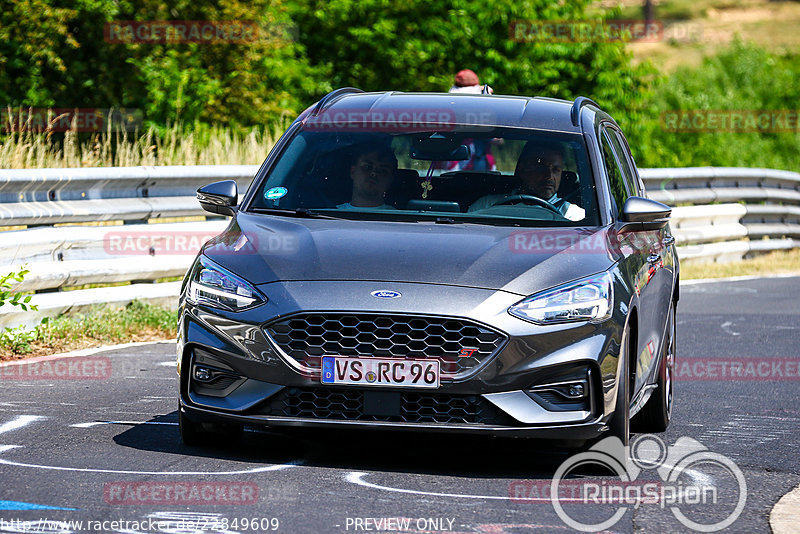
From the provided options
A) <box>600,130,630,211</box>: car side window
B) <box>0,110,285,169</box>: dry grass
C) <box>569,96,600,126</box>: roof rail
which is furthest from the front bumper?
<box>0,110,285,169</box>: dry grass

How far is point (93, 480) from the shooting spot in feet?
18.8

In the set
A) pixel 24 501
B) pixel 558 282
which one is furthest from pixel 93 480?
pixel 558 282

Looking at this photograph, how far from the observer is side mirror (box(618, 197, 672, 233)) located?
22.5ft

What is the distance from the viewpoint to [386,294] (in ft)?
19.7

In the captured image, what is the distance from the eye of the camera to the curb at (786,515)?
5.37 m

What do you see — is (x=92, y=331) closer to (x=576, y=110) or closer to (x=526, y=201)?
(x=576, y=110)

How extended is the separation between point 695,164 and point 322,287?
40793mm

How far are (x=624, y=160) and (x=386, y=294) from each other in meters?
2.89

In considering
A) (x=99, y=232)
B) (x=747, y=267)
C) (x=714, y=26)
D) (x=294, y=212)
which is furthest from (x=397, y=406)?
(x=714, y=26)

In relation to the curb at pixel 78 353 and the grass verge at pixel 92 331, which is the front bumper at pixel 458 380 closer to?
the curb at pixel 78 353

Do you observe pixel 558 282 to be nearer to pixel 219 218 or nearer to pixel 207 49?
pixel 219 218

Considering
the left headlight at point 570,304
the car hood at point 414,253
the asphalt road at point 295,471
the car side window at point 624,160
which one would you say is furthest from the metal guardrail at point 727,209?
the left headlight at point 570,304

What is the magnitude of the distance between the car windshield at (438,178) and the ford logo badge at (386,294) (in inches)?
35.2

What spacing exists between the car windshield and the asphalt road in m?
1.10
